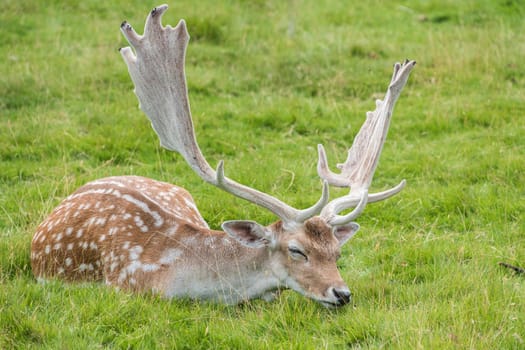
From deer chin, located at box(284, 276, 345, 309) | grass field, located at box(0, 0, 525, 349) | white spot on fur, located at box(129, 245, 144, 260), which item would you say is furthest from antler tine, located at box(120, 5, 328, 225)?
grass field, located at box(0, 0, 525, 349)

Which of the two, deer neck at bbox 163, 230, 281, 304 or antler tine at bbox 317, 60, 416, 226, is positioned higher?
antler tine at bbox 317, 60, 416, 226

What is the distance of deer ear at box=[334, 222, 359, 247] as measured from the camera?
5156 mm

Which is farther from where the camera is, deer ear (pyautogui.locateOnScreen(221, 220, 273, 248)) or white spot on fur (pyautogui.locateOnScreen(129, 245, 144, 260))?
white spot on fur (pyautogui.locateOnScreen(129, 245, 144, 260))

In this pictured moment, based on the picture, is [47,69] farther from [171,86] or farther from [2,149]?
[171,86]

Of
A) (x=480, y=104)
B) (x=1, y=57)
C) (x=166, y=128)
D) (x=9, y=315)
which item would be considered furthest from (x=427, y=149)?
(x=1, y=57)

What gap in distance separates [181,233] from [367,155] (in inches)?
54.1

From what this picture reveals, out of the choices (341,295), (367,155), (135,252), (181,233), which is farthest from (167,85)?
(341,295)

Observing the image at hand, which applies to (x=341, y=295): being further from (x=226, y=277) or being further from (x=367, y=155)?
(x=367, y=155)

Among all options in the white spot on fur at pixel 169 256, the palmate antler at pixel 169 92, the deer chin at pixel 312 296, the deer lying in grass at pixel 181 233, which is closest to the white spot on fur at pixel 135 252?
the deer lying in grass at pixel 181 233

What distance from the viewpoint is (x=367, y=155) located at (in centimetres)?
554

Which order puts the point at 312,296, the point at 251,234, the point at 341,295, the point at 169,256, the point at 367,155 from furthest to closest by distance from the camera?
the point at 367,155
the point at 169,256
the point at 251,234
the point at 312,296
the point at 341,295

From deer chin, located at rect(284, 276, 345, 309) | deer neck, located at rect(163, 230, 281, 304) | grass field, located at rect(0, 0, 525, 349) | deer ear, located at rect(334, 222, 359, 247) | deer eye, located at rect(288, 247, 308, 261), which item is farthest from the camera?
deer ear, located at rect(334, 222, 359, 247)

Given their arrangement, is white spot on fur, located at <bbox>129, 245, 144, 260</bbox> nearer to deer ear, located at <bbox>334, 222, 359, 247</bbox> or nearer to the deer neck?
the deer neck

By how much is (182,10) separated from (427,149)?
541cm
